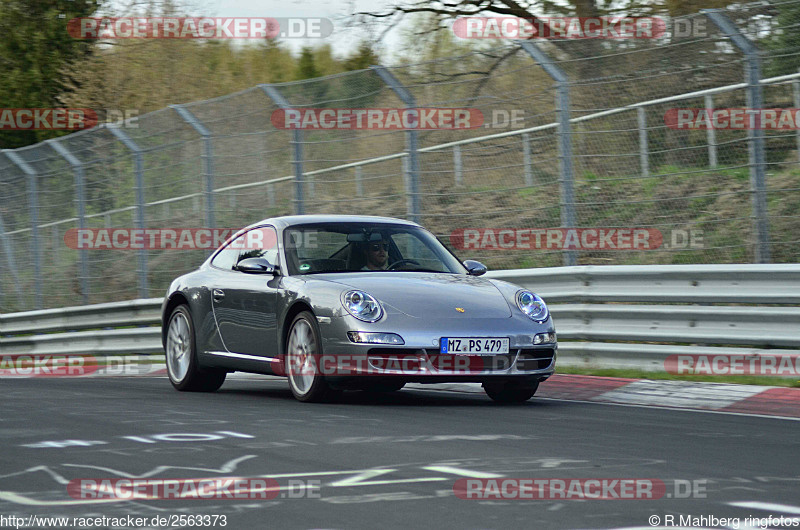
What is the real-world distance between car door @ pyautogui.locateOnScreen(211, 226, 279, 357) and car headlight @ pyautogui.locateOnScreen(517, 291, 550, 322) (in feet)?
5.83

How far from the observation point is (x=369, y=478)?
215 inches

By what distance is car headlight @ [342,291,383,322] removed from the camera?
8.58 metres

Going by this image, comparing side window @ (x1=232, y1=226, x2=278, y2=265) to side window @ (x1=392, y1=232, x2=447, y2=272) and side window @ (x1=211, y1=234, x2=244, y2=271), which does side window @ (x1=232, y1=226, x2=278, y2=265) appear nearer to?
side window @ (x1=211, y1=234, x2=244, y2=271)

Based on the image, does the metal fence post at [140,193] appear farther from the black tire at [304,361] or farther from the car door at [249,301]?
the black tire at [304,361]

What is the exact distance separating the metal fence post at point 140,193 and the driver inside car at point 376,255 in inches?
302

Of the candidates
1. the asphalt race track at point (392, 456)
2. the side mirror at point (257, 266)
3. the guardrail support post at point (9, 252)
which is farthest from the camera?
the guardrail support post at point (9, 252)

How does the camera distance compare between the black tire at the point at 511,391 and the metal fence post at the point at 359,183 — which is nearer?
the black tire at the point at 511,391

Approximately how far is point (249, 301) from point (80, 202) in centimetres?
934

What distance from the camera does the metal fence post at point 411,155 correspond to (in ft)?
43.1

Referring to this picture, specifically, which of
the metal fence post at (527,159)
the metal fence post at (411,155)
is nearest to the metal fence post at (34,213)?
the metal fence post at (411,155)

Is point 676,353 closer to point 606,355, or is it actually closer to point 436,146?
point 606,355

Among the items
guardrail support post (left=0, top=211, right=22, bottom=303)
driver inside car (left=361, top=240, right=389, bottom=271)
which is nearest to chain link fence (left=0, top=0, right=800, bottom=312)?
driver inside car (left=361, top=240, right=389, bottom=271)

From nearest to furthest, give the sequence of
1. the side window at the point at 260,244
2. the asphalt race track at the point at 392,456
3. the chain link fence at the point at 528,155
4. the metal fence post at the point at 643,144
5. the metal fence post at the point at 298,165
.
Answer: the asphalt race track at the point at 392,456, the side window at the point at 260,244, the chain link fence at the point at 528,155, the metal fence post at the point at 643,144, the metal fence post at the point at 298,165

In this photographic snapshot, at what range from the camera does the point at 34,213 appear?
2003 cm
